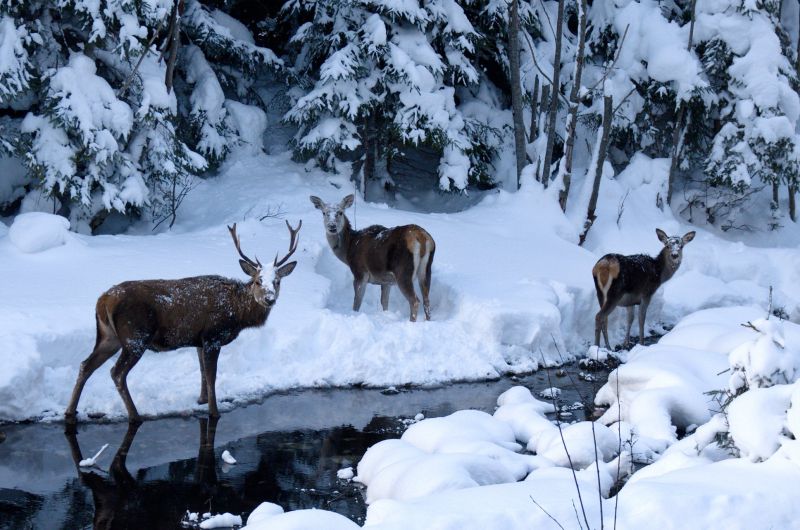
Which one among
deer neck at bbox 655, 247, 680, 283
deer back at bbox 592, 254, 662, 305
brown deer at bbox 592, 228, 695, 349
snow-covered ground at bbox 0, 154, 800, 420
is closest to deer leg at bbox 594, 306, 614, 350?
brown deer at bbox 592, 228, 695, 349

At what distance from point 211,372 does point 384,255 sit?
3947 mm

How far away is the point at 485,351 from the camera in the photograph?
36.5 ft

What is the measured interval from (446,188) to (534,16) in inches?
193

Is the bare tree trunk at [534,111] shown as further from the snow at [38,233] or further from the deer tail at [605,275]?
the snow at [38,233]

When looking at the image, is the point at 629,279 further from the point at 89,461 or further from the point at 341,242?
the point at 89,461

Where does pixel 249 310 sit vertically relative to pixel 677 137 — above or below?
below

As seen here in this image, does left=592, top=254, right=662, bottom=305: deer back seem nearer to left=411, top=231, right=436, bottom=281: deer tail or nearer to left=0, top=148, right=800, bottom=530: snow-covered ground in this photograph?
left=0, top=148, right=800, bottom=530: snow-covered ground

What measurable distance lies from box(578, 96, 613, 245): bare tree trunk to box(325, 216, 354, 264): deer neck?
5.72m

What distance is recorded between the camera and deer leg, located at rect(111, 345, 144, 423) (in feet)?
27.3

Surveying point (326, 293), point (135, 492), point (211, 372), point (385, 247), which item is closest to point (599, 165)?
point (385, 247)

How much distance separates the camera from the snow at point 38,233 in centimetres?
1111

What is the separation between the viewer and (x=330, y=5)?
16.8 m

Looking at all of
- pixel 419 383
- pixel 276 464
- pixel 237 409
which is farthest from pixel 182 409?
pixel 419 383

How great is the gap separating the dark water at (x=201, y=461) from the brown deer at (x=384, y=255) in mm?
2537
